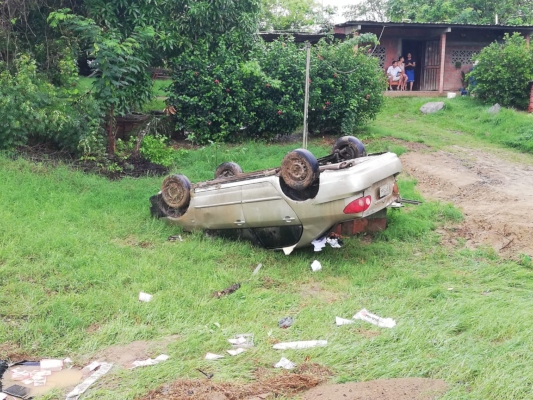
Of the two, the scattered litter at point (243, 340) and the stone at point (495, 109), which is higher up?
the stone at point (495, 109)

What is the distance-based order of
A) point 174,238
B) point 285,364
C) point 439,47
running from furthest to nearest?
point 439,47
point 174,238
point 285,364

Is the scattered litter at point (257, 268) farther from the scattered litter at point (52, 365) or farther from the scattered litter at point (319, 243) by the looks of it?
the scattered litter at point (52, 365)

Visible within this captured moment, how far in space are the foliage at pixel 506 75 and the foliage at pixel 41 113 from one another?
11692mm

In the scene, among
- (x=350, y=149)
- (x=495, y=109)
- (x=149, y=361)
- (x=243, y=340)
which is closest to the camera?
(x=149, y=361)

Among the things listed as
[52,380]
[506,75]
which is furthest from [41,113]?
[506,75]

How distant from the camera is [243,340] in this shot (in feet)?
15.0

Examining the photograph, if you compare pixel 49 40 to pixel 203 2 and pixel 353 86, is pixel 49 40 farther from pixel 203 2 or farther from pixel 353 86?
pixel 353 86

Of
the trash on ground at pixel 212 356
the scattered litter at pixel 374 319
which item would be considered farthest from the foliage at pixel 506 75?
the trash on ground at pixel 212 356

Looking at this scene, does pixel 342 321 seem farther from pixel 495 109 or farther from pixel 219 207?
pixel 495 109

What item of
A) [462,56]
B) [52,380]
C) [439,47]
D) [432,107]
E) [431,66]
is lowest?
[52,380]

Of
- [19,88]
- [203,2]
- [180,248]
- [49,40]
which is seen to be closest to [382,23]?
[203,2]

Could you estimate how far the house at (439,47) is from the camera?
20219mm

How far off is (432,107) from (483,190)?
8.57 m

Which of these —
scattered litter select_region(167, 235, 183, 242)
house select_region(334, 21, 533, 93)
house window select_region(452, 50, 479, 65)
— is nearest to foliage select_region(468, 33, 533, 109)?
house select_region(334, 21, 533, 93)
